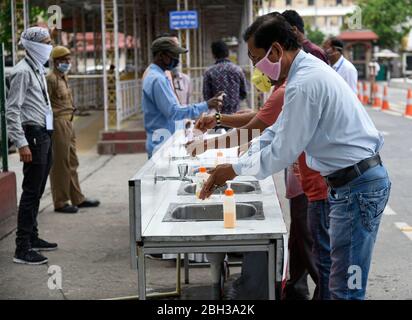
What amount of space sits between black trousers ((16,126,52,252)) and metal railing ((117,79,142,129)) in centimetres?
756

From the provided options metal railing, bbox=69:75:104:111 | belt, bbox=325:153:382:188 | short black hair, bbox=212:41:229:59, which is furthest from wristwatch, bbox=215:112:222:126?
metal railing, bbox=69:75:104:111

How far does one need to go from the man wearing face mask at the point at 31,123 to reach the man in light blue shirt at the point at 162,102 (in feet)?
3.05

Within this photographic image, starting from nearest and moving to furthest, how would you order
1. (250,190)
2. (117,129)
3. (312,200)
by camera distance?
(312,200)
(250,190)
(117,129)

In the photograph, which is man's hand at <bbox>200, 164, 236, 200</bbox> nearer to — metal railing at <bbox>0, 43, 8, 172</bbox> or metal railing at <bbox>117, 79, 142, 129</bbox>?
metal railing at <bbox>0, 43, 8, 172</bbox>

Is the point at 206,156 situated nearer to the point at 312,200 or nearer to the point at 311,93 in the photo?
the point at 312,200

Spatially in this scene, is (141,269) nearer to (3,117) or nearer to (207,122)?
(207,122)

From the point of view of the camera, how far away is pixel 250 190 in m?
5.33

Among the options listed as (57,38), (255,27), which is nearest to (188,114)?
(255,27)

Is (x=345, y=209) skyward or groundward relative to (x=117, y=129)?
skyward

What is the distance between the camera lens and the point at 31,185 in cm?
661

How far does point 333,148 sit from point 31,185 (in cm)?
371

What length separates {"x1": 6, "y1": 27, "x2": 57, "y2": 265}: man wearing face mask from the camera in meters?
6.51

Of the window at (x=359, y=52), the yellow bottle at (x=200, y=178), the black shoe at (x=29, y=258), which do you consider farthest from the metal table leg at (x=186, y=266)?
the window at (x=359, y=52)

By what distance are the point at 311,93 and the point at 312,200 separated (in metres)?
1.35
